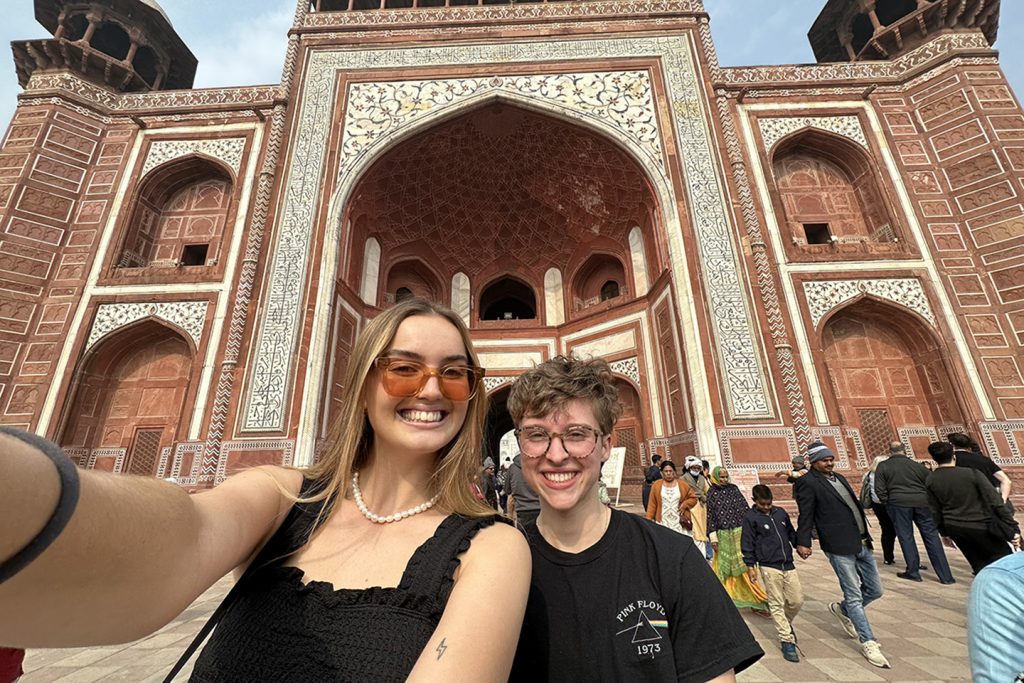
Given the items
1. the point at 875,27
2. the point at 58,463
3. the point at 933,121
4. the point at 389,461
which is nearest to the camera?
the point at 58,463

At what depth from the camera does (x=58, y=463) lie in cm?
40

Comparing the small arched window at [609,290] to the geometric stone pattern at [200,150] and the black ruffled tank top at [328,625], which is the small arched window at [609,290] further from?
the black ruffled tank top at [328,625]

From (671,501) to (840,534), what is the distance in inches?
54.5

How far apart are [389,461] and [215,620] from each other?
0.38m

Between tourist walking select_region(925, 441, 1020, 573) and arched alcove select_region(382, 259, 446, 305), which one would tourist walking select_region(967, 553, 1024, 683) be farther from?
arched alcove select_region(382, 259, 446, 305)

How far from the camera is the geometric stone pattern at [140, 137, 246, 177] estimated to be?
371 inches

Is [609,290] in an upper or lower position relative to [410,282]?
lower

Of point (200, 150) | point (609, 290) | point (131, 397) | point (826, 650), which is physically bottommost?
point (826, 650)

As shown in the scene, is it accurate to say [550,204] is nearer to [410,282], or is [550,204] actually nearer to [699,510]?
[410,282]

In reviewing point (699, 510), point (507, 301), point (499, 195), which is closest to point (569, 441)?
point (699, 510)

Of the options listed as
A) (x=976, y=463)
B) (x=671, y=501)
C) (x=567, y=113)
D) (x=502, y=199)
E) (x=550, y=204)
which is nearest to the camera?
(x=976, y=463)

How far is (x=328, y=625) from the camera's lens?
2.35ft

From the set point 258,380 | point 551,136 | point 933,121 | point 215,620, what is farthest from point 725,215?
point 215,620

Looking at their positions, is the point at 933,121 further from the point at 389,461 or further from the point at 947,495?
the point at 389,461
